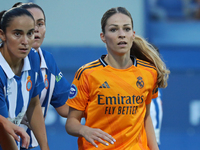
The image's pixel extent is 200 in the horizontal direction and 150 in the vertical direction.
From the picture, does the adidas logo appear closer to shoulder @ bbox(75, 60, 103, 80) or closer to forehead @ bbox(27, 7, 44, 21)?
shoulder @ bbox(75, 60, 103, 80)

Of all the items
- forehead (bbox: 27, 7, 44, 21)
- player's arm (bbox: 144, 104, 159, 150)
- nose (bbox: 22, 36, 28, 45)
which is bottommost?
player's arm (bbox: 144, 104, 159, 150)

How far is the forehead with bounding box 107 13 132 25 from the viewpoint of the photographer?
102 inches

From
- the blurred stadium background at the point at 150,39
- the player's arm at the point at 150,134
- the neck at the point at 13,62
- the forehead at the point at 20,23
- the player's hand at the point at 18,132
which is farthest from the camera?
the blurred stadium background at the point at 150,39

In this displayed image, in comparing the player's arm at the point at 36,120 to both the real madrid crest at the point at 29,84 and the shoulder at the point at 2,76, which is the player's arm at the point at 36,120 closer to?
the real madrid crest at the point at 29,84

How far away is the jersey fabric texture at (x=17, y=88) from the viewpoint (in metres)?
2.43

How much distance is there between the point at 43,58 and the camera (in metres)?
3.13

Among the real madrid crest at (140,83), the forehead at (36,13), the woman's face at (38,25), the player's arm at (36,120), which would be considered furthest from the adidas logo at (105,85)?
the forehead at (36,13)

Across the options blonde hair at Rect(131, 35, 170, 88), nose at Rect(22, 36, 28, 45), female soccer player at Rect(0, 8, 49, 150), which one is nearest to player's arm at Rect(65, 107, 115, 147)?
female soccer player at Rect(0, 8, 49, 150)

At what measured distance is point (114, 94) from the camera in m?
2.55

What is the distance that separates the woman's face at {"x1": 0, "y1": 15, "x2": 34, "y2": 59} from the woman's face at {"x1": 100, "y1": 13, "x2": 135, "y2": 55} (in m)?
0.55

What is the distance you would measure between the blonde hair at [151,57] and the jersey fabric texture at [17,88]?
80 cm

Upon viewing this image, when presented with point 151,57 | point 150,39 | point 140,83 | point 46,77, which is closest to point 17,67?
point 46,77

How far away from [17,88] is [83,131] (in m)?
0.55

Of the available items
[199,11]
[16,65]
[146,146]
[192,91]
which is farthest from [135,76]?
[199,11]
